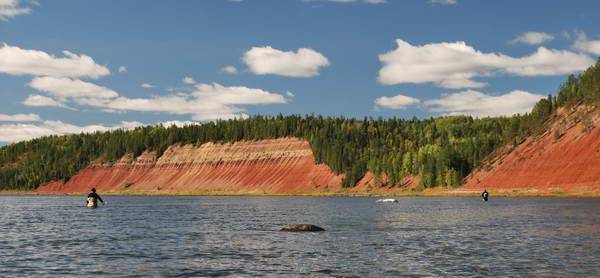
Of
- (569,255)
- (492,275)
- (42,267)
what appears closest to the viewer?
(492,275)

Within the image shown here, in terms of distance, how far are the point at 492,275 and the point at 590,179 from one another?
5377 inches

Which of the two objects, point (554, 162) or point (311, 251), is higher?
point (554, 162)

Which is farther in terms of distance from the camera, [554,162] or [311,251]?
[554,162]

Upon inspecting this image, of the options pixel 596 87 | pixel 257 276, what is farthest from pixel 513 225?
pixel 596 87

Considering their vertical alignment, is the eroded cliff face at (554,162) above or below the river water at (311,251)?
above

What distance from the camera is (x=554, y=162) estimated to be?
167 meters

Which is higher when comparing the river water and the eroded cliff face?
the eroded cliff face

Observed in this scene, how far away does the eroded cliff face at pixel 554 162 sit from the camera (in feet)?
513

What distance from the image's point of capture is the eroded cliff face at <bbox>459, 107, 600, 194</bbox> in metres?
156

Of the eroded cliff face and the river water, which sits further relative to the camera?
the eroded cliff face

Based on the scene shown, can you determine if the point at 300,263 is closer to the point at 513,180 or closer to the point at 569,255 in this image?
the point at 569,255

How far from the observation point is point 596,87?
185250mm

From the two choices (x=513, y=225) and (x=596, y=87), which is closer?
(x=513, y=225)

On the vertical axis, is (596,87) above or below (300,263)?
above
